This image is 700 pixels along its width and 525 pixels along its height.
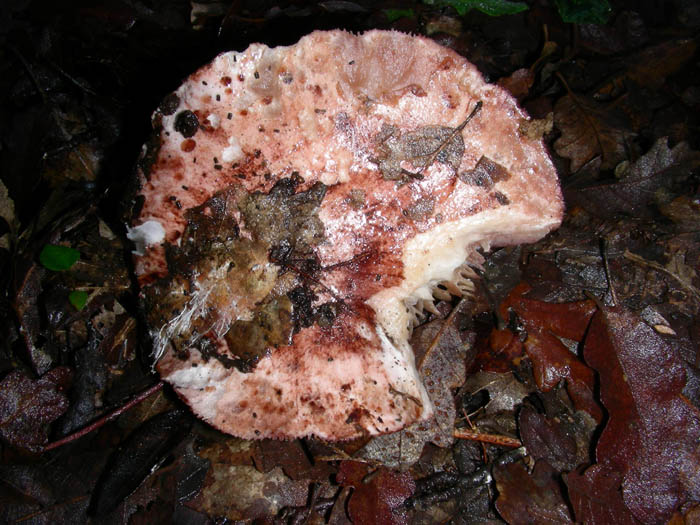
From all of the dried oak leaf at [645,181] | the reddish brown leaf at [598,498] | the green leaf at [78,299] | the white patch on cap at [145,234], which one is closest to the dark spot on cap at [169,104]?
the white patch on cap at [145,234]

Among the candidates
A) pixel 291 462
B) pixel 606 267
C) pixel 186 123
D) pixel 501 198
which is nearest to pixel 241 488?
pixel 291 462

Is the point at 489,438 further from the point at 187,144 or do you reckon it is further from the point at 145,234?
the point at 187,144

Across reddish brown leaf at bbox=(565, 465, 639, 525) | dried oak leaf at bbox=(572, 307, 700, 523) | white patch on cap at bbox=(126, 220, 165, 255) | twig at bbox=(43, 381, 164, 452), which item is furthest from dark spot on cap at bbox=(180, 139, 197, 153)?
reddish brown leaf at bbox=(565, 465, 639, 525)

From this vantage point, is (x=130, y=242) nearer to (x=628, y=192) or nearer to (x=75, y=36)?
(x=75, y=36)

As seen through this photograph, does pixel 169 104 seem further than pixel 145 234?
No

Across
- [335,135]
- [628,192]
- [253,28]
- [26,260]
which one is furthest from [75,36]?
[628,192]
